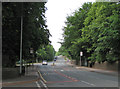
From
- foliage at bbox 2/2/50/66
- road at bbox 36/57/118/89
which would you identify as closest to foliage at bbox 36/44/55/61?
road at bbox 36/57/118/89

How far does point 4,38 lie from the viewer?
16.4m

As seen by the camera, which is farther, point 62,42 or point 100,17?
point 62,42

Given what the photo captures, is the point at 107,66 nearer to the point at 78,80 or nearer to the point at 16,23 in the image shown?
the point at 78,80

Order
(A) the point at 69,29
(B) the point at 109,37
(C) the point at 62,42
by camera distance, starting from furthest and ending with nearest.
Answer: (C) the point at 62,42, (A) the point at 69,29, (B) the point at 109,37

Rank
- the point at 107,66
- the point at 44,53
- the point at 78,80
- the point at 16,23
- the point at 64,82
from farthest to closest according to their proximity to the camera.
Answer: the point at 44,53 < the point at 107,66 < the point at 16,23 < the point at 78,80 < the point at 64,82

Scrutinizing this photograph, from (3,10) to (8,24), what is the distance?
101 inches

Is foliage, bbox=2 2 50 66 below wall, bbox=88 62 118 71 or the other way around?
the other way around

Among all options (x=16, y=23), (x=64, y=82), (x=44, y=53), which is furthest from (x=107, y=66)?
(x=44, y=53)

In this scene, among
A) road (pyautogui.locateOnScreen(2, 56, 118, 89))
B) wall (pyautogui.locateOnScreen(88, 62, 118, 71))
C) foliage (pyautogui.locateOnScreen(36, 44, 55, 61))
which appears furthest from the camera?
foliage (pyautogui.locateOnScreen(36, 44, 55, 61))

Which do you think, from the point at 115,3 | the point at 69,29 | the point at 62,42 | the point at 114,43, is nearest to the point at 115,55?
the point at 114,43

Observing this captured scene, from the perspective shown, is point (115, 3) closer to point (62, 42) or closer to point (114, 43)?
point (114, 43)

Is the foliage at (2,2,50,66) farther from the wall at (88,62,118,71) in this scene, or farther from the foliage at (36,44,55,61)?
the foliage at (36,44,55,61)

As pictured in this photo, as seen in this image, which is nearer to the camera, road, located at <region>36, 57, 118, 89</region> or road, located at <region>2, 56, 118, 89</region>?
road, located at <region>2, 56, 118, 89</region>

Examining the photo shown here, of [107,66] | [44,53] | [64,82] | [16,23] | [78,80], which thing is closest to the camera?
[64,82]
